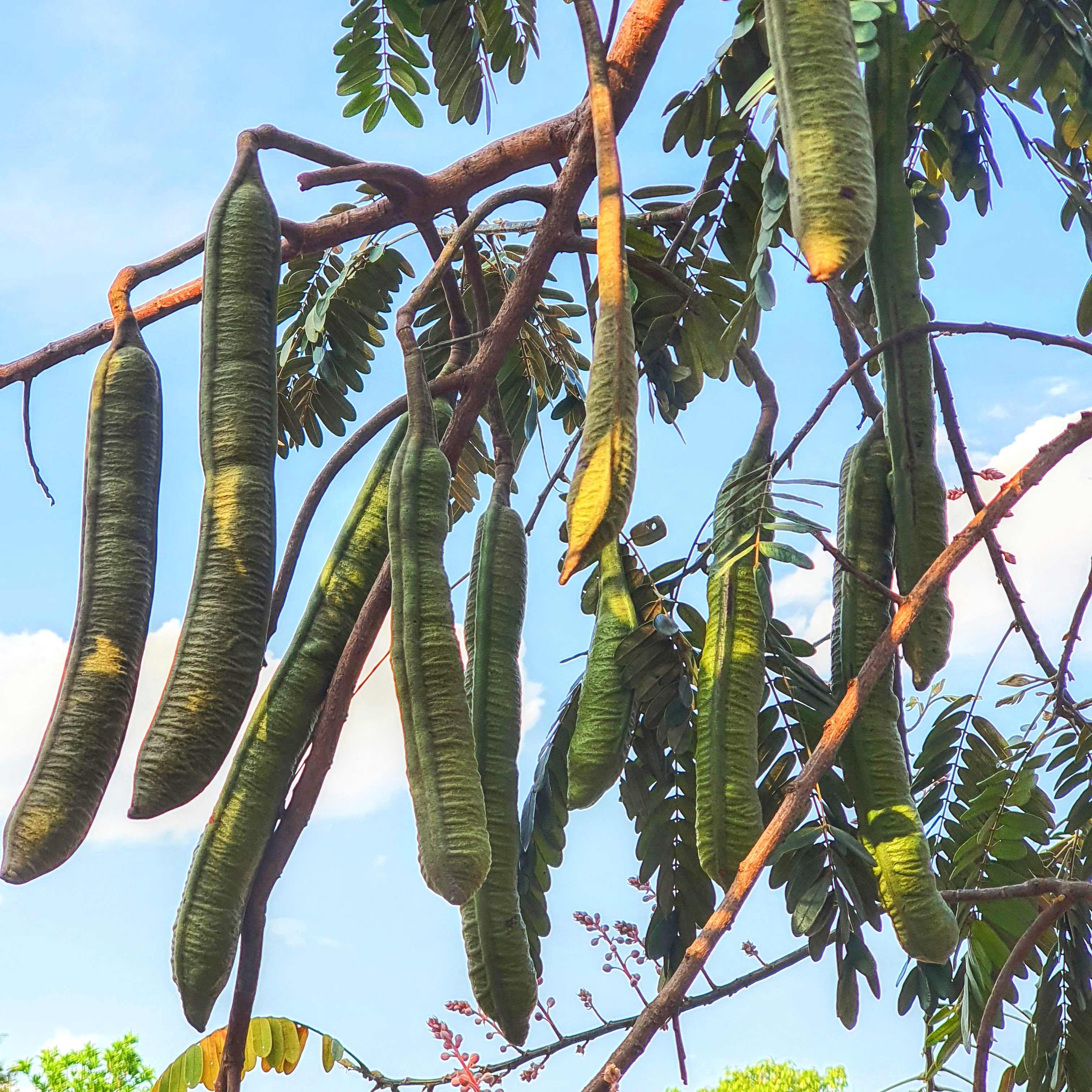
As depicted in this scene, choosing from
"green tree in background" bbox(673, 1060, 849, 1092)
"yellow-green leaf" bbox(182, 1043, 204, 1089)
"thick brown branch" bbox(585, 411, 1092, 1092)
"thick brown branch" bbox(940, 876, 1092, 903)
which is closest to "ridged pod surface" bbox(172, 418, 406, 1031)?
"thick brown branch" bbox(585, 411, 1092, 1092)

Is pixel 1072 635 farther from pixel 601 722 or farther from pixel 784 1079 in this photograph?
pixel 784 1079

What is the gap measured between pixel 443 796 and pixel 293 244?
93 cm

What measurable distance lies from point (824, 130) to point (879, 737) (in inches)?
31.5

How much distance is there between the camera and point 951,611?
57.4 inches

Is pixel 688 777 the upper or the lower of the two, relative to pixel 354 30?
lower

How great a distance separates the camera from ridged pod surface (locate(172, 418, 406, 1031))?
4.06 ft

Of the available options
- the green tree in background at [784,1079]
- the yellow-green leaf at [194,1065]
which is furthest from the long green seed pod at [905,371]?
the green tree in background at [784,1079]

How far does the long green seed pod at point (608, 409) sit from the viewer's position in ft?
2.99

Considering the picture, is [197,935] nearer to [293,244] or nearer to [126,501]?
[126,501]

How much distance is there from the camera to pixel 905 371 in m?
1.39

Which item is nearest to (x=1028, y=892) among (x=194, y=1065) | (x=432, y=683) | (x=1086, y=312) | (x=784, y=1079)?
(x=1086, y=312)

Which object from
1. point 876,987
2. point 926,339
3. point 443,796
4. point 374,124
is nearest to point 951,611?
point 926,339

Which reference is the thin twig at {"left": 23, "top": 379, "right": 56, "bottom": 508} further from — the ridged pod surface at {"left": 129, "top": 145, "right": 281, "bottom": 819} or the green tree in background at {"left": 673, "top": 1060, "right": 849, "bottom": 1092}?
the green tree in background at {"left": 673, "top": 1060, "right": 849, "bottom": 1092}

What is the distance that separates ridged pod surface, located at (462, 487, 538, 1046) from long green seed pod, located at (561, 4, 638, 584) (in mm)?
363
